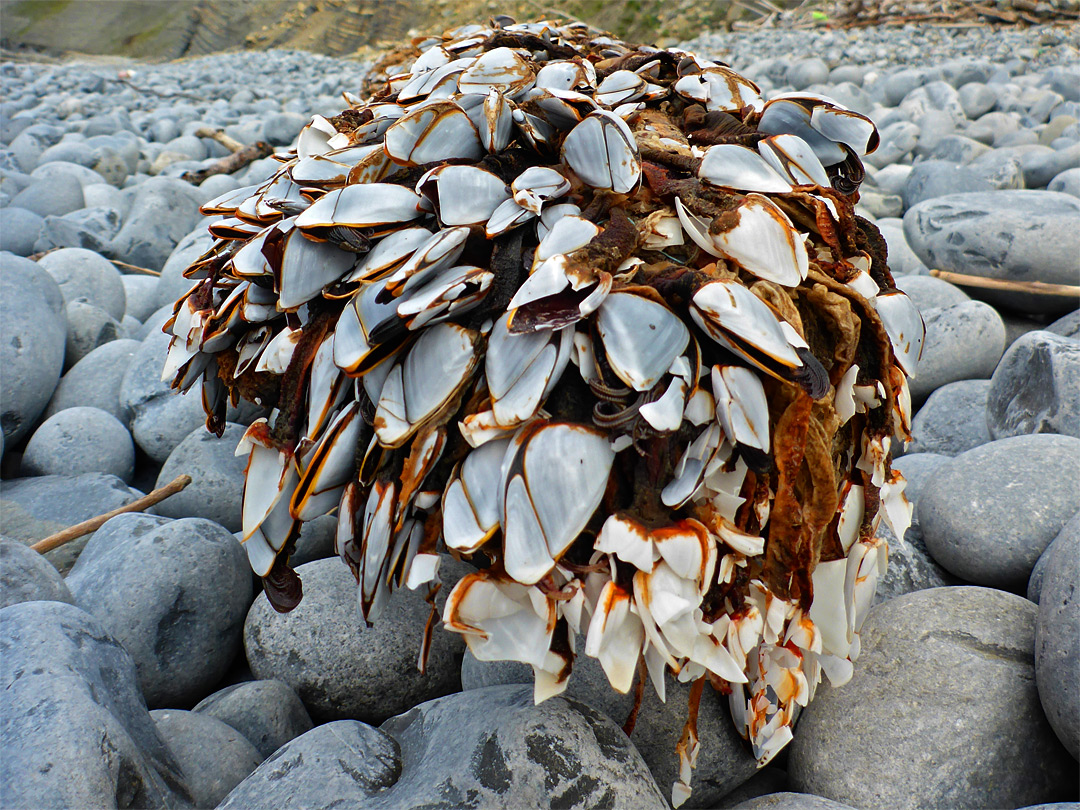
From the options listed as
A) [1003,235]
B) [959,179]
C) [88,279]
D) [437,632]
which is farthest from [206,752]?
[959,179]

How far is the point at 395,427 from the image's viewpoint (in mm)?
758

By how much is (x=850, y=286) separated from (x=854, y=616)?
0.40 metres

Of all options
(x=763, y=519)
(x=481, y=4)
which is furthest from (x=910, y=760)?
(x=481, y=4)

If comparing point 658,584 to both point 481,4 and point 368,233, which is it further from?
point 481,4

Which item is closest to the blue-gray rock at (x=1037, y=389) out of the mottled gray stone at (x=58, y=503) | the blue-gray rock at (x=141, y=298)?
the mottled gray stone at (x=58, y=503)

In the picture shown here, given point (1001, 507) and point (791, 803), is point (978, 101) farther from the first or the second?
point (791, 803)

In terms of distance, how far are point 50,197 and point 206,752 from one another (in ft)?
10.4

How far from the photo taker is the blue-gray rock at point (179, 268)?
7.67 feet

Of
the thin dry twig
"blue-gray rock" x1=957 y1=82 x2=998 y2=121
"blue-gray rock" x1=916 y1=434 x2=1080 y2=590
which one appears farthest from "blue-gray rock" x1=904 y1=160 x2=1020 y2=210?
the thin dry twig

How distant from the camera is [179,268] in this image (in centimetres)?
235

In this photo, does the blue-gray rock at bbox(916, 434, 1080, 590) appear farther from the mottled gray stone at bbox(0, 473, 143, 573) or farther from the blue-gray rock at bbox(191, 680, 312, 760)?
the mottled gray stone at bbox(0, 473, 143, 573)

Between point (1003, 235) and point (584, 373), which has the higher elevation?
point (584, 373)

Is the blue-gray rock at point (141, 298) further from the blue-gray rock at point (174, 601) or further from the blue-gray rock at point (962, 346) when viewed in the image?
the blue-gray rock at point (962, 346)

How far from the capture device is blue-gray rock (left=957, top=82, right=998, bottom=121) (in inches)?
165
